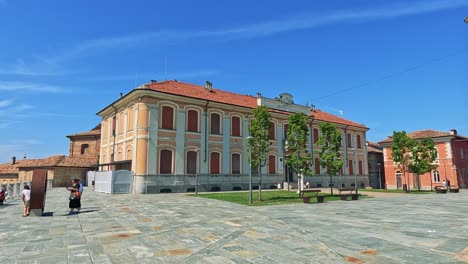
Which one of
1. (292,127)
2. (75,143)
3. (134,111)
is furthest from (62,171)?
(292,127)

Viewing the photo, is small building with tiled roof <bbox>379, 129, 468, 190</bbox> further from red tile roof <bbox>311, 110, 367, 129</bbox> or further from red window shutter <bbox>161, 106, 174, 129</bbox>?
red window shutter <bbox>161, 106, 174, 129</bbox>

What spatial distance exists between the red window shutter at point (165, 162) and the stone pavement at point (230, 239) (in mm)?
12760

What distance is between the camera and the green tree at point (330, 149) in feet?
79.0

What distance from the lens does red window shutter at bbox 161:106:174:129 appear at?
25681mm

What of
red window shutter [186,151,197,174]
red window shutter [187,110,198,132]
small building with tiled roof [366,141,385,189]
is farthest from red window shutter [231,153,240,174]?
small building with tiled roof [366,141,385,189]

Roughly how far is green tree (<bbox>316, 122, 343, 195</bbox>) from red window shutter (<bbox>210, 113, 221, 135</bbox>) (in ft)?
31.1

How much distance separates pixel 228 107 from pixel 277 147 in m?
7.55

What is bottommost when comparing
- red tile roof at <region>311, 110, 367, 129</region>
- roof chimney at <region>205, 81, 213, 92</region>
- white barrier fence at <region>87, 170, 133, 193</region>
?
white barrier fence at <region>87, 170, 133, 193</region>

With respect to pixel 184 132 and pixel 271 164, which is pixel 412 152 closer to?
pixel 271 164

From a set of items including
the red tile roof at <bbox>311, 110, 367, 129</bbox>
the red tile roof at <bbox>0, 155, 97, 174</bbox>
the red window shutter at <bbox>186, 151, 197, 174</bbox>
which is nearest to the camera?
the red window shutter at <bbox>186, 151, 197, 174</bbox>

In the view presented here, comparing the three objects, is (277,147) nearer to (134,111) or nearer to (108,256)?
(134,111)

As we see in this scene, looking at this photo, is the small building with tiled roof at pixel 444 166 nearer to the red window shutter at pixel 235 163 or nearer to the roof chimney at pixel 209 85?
the red window shutter at pixel 235 163

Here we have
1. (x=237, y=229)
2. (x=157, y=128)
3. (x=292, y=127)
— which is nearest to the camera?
(x=237, y=229)

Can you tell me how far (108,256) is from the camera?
6379mm
